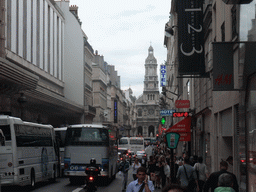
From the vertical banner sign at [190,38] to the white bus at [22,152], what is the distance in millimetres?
6414

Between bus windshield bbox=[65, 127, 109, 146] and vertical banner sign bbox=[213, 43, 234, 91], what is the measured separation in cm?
1289

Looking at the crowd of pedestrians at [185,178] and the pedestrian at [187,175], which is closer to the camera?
the crowd of pedestrians at [185,178]

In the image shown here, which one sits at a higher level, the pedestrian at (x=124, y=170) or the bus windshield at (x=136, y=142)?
the bus windshield at (x=136, y=142)

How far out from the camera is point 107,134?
992 inches

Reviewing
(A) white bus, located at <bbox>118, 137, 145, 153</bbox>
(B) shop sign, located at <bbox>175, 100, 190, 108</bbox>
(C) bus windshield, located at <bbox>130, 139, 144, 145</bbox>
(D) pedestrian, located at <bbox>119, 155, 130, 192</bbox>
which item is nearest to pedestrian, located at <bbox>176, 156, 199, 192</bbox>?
(D) pedestrian, located at <bbox>119, 155, 130, 192</bbox>

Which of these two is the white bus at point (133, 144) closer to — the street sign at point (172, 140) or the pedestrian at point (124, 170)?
the pedestrian at point (124, 170)

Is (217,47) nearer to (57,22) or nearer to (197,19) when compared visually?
(197,19)

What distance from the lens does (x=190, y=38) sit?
20.2m

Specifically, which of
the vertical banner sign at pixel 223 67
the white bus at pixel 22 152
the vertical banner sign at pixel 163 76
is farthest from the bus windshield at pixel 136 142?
the vertical banner sign at pixel 223 67

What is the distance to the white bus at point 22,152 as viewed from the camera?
1909cm

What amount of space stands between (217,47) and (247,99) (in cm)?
138

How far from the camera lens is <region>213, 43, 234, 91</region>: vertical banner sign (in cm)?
1252

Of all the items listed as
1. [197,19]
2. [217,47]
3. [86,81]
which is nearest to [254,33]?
[217,47]

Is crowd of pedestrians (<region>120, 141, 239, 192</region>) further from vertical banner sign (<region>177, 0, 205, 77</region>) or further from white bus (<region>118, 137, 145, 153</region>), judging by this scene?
white bus (<region>118, 137, 145, 153</region>)
